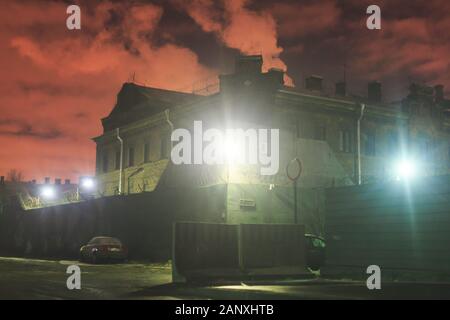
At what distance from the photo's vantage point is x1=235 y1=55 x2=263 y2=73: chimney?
36.0 metres

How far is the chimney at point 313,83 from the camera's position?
42.8m

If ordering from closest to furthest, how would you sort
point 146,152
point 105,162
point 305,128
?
point 305,128
point 146,152
point 105,162

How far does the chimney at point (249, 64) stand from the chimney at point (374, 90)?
12437 millimetres

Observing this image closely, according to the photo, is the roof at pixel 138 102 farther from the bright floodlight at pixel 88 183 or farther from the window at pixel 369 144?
the window at pixel 369 144

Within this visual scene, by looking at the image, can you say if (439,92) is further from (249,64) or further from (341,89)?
(249,64)

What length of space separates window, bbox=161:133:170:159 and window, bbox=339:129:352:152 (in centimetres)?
1087

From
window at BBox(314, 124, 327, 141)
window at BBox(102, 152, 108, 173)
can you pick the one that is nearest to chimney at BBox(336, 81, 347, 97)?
window at BBox(314, 124, 327, 141)

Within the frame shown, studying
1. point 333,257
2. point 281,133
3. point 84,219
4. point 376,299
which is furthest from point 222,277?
point 84,219

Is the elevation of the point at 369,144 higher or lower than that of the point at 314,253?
higher

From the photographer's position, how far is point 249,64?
1423 inches

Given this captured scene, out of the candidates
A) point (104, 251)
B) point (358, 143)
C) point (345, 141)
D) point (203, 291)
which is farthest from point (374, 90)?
point (203, 291)

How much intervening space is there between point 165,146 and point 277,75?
9021mm

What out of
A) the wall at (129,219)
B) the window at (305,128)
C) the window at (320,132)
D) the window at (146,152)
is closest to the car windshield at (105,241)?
the wall at (129,219)
